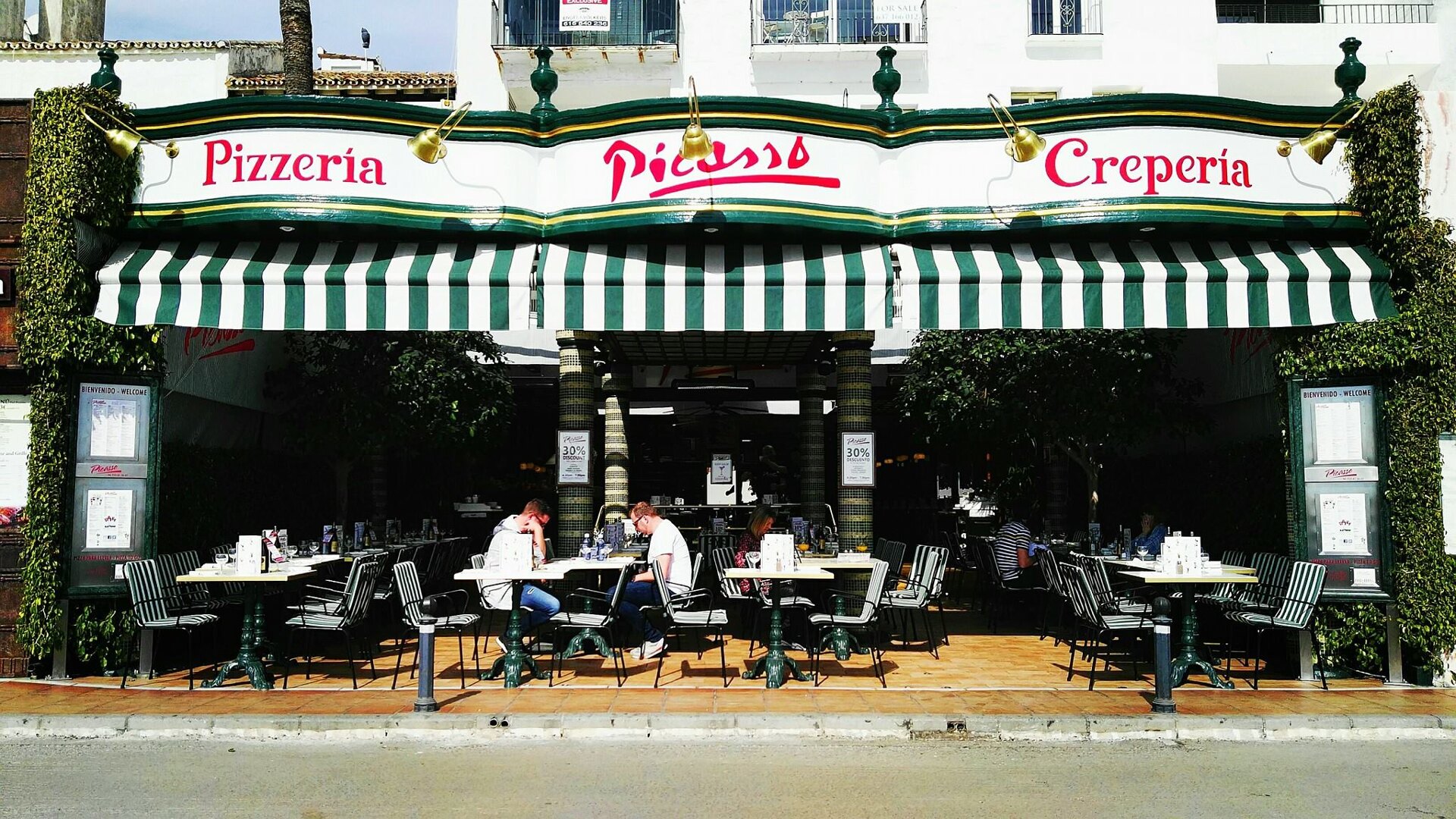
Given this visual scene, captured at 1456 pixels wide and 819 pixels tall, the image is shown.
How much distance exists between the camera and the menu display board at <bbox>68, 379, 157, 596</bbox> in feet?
28.8

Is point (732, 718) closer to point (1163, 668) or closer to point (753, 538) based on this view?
point (1163, 668)

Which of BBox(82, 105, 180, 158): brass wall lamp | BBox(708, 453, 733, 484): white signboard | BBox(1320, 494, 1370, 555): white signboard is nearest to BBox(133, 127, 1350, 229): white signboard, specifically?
BBox(82, 105, 180, 158): brass wall lamp

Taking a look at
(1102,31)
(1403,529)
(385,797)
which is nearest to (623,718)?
(385,797)

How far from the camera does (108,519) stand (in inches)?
349

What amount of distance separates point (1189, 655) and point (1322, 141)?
4.03 m

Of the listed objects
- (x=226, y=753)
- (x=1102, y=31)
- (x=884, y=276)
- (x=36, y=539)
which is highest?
(x=1102, y=31)

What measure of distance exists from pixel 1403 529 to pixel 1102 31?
1378 cm

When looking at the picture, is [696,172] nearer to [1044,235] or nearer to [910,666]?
Answer: [1044,235]

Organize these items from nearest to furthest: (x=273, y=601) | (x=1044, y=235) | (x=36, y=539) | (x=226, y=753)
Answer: (x=226, y=753)
(x=36, y=539)
(x=1044, y=235)
(x=273, y=601)

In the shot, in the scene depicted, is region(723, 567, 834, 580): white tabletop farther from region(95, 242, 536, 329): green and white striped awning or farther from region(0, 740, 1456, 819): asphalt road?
region(95, 242, 536, 329): green and white striped awning

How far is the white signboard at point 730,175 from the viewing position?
880 centimetres

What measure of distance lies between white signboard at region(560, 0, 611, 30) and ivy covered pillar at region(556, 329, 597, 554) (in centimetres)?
A: 929

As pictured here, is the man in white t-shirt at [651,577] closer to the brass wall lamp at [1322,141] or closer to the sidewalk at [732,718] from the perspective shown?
the sidewalk at [732,718]

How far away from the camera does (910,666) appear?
9.70 m
